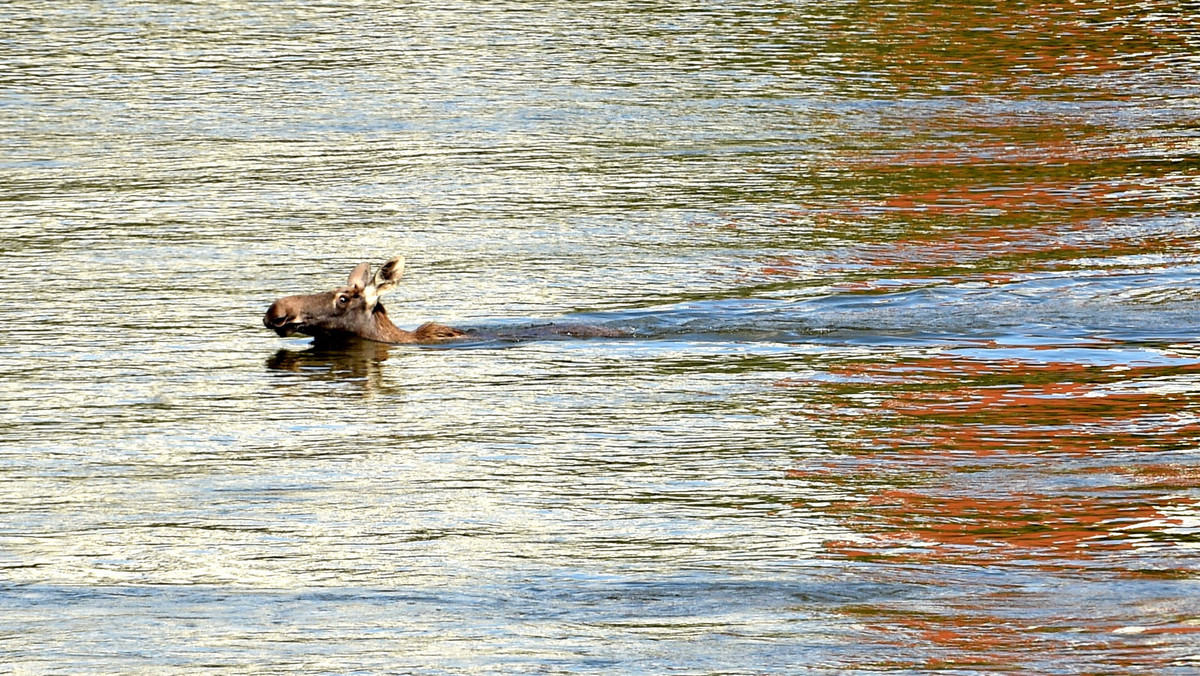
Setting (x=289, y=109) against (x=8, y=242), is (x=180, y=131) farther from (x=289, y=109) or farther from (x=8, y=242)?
(x=8, y=242)

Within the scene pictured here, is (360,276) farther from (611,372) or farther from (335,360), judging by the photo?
(611,372)

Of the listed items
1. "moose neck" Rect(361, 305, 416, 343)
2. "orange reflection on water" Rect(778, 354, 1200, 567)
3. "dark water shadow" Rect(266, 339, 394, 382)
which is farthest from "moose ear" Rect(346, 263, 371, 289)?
"orange reflection on water" Rect(778, 354, 1200, 567)

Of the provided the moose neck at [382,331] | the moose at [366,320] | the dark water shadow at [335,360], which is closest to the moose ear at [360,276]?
the moose at [366,320]

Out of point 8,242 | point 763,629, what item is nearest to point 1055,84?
point 8,242

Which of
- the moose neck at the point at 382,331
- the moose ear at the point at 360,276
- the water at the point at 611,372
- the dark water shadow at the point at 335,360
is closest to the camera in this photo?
the water at the point at 611,372

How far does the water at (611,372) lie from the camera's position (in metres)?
7.85

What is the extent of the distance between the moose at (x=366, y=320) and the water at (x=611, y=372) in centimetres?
15

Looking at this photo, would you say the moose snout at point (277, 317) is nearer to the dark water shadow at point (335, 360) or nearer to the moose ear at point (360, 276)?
the dark water shadow at point (335, 360)

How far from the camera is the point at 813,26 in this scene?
29.9 metres

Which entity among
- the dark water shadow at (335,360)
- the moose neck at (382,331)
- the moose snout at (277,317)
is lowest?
the dark water shadow at (335,360)

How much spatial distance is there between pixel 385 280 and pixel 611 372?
5.50ft

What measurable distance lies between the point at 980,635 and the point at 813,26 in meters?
23.1

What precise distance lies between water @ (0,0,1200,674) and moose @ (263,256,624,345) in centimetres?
15

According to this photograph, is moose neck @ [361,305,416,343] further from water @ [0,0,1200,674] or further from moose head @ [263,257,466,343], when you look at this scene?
water @ [0,0,1200,674]
